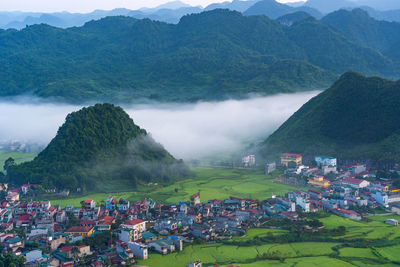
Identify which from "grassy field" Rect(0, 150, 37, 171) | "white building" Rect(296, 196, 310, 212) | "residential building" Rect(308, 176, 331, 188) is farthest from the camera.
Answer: "grassy field" Rect(0, 150, 37, 171)

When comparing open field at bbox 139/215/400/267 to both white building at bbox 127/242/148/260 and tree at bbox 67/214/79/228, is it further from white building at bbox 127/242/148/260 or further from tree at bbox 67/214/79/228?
tree at bbox 67/214/79/228

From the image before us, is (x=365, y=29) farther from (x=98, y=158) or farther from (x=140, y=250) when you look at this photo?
(x=140, y=250)

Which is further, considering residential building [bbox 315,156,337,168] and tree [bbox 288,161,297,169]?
tree [bbox 288,161,297,169]

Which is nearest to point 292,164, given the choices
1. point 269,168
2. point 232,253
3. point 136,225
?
point 269,168

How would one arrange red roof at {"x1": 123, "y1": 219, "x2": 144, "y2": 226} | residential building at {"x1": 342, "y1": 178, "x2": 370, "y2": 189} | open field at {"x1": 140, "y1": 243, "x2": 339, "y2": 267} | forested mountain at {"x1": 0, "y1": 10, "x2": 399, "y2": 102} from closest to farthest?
open field at {"x1": 140, "y1": 243, "x2": 339, "y2": 267}, red roof at {"x1": 123, "y1": 219, "x2": 144, "y2": 226}, residential building at {"x1": 342, "y1": 178, "x2": 370, "y2": 189}, forested mountain at {"x1": 0, "y1": 10, "x2": 399, "y2": 102}

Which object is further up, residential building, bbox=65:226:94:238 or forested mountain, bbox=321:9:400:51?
forested mountain, bbox=321:9:400:51

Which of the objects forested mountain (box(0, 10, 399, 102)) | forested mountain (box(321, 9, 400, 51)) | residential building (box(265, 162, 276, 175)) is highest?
forested mountain (box(321, 9, 400, 51))

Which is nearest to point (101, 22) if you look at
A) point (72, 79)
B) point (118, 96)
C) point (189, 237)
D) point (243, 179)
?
point (72, 79)

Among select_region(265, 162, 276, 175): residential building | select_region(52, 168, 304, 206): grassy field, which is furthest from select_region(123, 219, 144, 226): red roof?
select_region(265, 162, 276, 175): residential building

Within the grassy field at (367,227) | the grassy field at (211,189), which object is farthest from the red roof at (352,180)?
the grassy field at (367,227)
